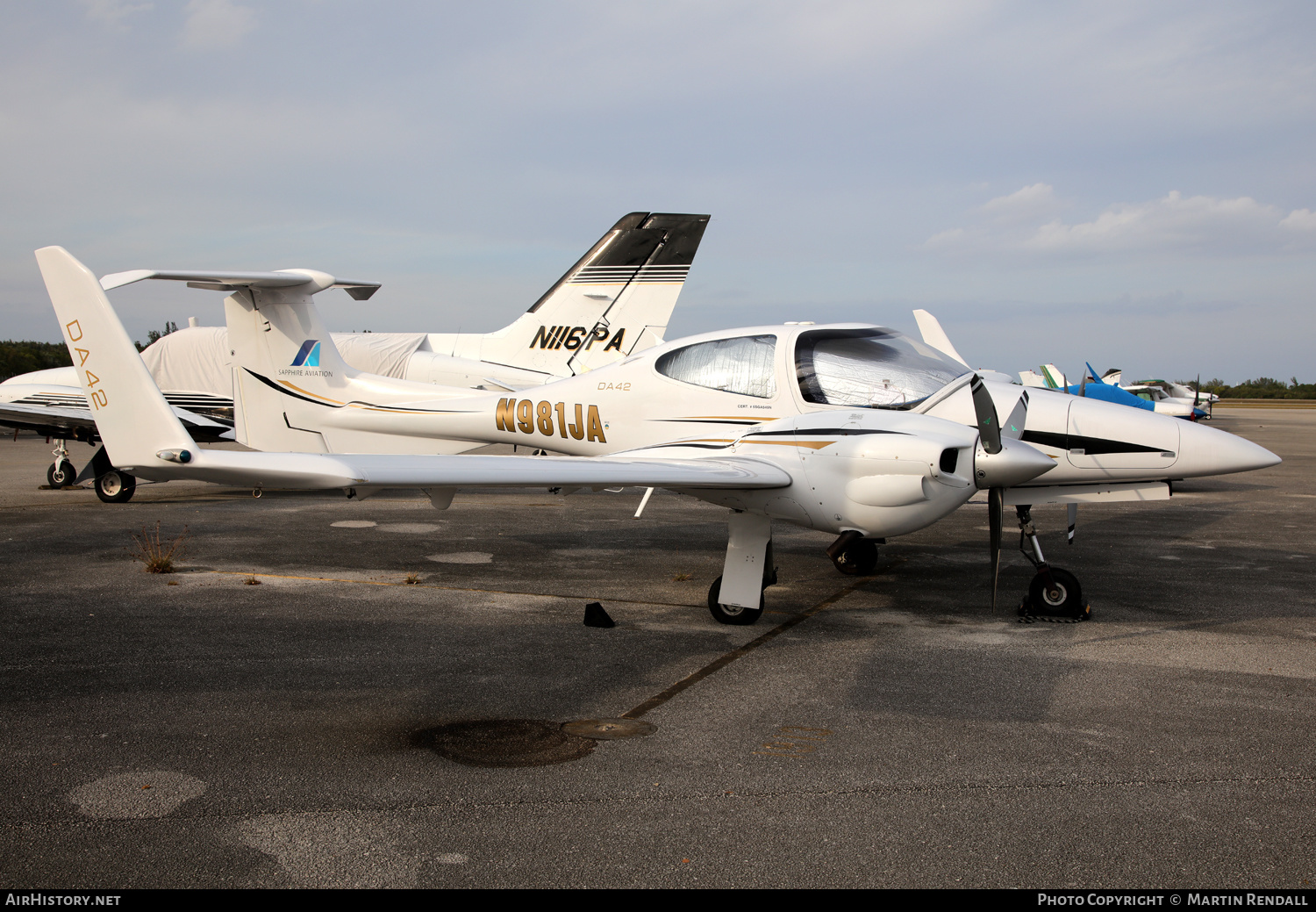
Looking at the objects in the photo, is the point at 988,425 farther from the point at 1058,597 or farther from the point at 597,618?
the point at 597,618

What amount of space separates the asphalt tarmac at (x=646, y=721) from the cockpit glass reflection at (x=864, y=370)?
185 centimetres

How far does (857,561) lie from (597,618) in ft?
11.3

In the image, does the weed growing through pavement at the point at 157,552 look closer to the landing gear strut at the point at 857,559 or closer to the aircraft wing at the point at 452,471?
the aircraft wing at the point at 452,471

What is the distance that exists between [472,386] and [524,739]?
1331cm

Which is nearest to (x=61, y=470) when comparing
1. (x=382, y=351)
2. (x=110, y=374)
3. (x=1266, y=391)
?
(x=382, y=351)

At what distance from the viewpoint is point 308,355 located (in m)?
10.6

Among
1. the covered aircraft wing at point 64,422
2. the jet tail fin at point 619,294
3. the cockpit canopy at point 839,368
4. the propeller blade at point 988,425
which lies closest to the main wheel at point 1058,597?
the propeller blade at point 988,425

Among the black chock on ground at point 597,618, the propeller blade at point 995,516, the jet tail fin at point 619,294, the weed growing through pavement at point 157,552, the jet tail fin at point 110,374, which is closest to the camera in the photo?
the jet tail fin at point 110,374

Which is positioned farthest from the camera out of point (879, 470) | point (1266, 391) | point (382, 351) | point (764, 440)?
point (1266, 391)

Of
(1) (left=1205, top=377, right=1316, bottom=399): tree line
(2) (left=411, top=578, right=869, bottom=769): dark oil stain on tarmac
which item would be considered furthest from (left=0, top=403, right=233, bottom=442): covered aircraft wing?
(1) (left=1205, top=377, right=1316, bottom=399): tree line

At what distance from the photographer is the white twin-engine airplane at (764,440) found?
5.02 metres

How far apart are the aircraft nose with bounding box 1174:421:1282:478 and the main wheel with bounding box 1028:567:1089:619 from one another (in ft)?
4.00

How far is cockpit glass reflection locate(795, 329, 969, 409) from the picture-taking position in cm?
737

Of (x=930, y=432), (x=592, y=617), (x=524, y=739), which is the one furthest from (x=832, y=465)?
(x=524, y=739)
